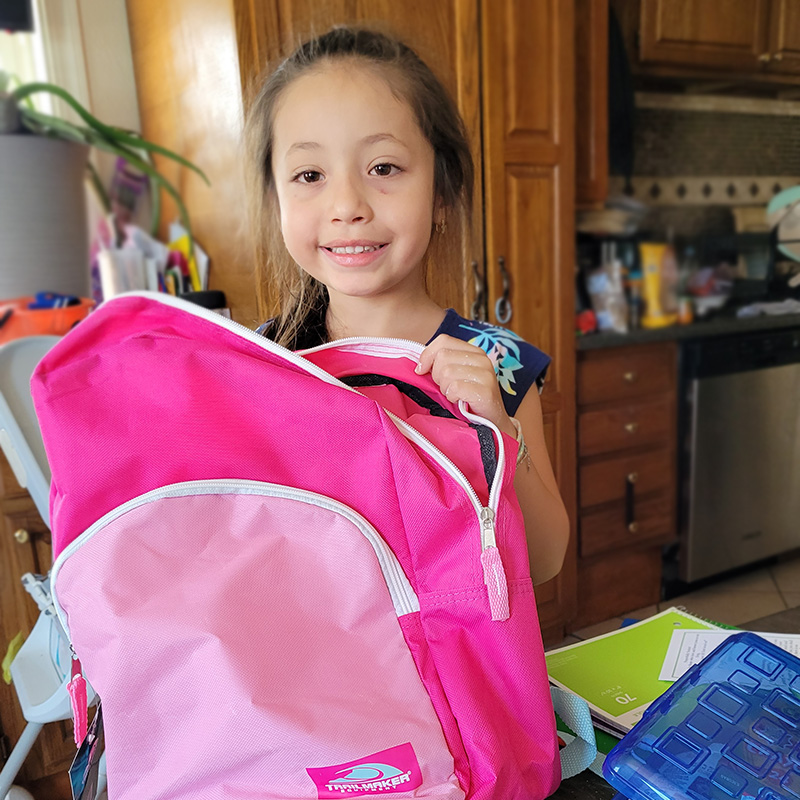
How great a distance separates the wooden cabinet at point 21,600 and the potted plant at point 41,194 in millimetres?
389

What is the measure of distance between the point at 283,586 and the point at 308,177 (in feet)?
1.35

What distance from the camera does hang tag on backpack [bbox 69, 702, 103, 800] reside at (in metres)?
0.51

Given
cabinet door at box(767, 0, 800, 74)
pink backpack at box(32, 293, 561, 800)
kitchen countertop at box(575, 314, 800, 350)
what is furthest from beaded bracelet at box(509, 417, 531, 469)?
cabinet door at box(767, 0, 800, 74)

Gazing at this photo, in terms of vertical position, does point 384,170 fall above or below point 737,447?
above

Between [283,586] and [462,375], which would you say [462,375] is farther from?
[283,586]

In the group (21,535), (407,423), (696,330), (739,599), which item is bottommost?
(739,599)

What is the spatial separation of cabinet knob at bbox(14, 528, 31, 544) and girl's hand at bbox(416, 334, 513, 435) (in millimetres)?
1070

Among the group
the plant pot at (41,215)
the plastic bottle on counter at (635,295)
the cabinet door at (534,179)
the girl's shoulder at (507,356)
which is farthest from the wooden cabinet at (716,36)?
the girl's shoulder at (507,356)

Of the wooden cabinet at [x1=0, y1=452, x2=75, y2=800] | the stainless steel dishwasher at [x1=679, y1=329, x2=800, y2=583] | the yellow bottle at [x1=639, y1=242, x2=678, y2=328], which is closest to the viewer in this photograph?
the wooden cabinet at [x1=0, y1=452, x2=75, y2=800]

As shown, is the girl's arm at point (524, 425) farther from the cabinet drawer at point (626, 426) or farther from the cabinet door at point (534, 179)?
the cabinet drawer at point (626, 426)

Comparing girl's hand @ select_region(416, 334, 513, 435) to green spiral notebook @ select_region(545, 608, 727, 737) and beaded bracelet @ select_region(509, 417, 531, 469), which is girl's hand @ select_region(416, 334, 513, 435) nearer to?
beaded bracelet @ select_region(509, 417, 531, 469)

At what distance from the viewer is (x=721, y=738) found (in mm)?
429

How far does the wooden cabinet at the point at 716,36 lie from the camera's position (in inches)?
88.7

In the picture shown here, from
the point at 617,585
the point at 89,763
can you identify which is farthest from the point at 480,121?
the point at 89,763
